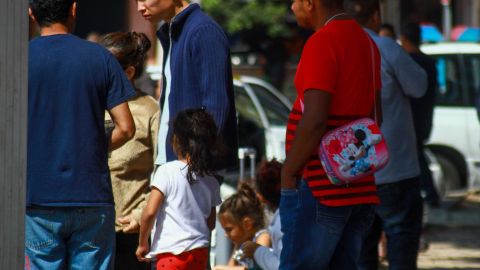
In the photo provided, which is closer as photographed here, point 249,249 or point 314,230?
point 314,230

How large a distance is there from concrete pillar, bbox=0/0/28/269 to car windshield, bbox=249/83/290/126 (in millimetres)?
6881

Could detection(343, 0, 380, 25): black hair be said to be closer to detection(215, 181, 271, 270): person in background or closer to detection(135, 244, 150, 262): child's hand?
detection(215, 181, 271, 270): person in background

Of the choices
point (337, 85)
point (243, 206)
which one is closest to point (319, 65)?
point (337, 85)

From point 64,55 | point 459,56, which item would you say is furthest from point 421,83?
point 459,56

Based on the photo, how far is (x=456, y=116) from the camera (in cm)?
1411

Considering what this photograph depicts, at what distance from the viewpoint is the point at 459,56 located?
14.3 meters

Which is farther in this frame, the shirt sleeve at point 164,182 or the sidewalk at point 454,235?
the sidewalk at point 454,235

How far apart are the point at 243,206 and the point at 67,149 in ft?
7.34

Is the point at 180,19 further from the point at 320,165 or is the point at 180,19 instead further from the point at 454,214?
the point at 454,214

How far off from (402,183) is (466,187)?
7.70 meters

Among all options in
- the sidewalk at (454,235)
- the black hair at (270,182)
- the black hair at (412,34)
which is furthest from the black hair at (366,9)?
the sidewalk at (454,235)

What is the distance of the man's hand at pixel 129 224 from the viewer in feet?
18.6

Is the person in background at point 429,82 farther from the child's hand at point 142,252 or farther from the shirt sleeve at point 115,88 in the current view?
the shirt sleeve at point 115,88

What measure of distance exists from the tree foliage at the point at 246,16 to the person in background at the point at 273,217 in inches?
854
